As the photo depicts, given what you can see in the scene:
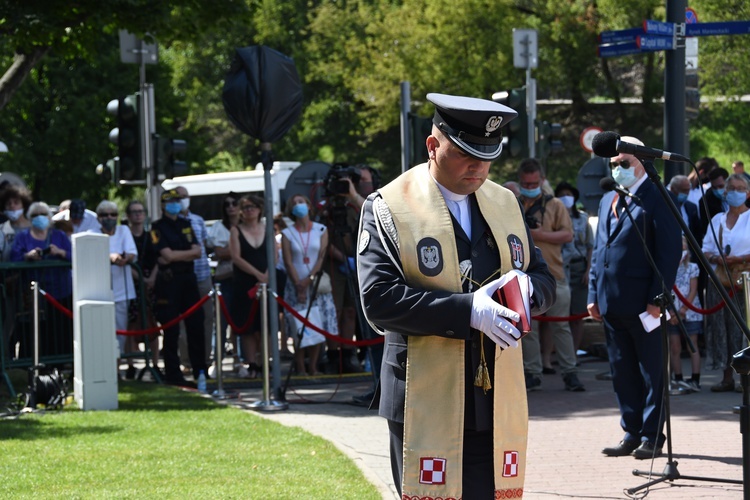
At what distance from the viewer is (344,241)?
12250 millimetres

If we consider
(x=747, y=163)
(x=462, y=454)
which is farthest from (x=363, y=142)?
(x=462, y=454)

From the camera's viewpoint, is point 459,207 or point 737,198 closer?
point 459,207

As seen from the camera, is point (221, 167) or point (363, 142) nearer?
point (363, 142)

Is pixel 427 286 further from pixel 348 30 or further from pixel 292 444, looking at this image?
pixel 348 30

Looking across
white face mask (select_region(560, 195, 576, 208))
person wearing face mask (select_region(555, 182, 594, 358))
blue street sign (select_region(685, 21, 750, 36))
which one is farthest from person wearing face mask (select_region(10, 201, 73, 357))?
blue street sign (select_region(685, 21, 750, 36))

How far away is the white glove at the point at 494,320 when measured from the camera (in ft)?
14.5

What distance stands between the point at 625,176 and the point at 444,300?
14.5ft

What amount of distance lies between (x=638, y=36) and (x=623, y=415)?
16.3 ft

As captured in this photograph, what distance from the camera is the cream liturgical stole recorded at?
4645 millimetres

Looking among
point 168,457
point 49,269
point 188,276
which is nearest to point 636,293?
point 168,457

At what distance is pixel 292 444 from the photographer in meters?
9.07

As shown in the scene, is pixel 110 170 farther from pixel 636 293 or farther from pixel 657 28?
pixel 636 293

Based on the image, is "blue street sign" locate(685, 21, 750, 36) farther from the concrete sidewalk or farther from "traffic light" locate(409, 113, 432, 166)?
"traffic light" locate(409, 113, 432, 166)

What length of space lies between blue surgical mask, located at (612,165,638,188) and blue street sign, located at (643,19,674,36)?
3960 mm
